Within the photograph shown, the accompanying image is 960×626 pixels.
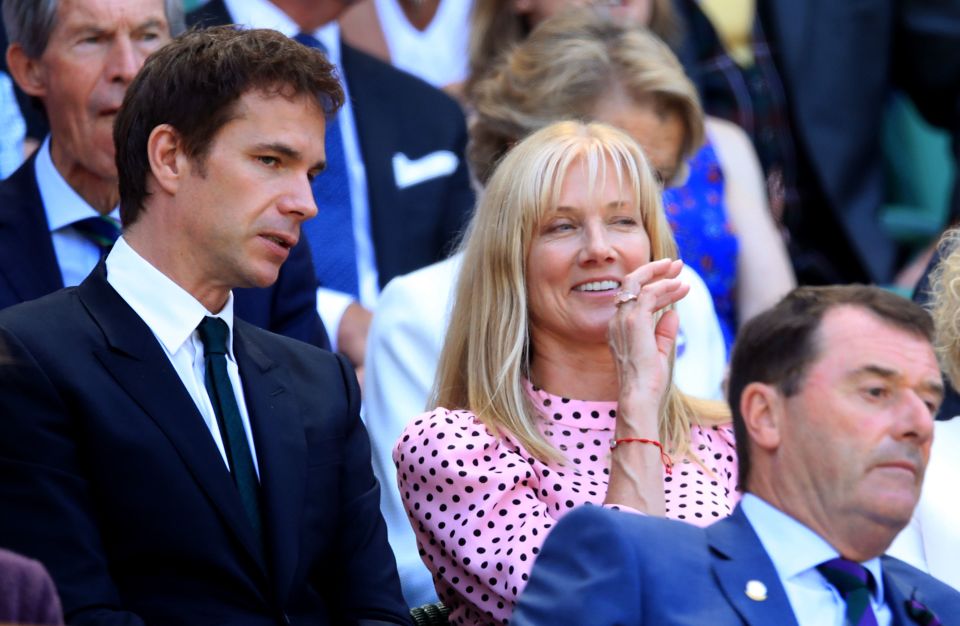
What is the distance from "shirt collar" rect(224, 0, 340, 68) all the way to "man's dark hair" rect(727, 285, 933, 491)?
2.39 meters

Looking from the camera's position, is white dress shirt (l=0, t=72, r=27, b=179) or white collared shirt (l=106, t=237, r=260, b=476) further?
white dress shirt (l=0, t=72, r=27, b=179)

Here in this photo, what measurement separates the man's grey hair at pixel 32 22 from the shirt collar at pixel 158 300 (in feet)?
4.24

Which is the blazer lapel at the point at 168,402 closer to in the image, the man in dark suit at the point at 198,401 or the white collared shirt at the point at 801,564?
the man in dark suit at the point at 198,401

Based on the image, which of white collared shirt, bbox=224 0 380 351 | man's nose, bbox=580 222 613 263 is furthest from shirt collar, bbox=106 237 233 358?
white collared shirt, bbox=224 0 380 351

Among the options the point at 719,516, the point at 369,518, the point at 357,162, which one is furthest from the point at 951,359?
the point at 357,162

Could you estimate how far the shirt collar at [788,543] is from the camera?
9.71 feet

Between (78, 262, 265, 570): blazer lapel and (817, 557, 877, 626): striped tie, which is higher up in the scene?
(78, 262, 265, 570): blazer lapel

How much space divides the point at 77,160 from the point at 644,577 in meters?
2.07

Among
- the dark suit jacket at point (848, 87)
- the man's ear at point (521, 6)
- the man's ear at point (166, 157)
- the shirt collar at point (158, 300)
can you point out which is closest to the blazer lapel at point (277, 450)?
the shirt collar at point (158, 300)

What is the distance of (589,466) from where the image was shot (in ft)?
12.5

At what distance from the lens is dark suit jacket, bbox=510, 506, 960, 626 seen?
284cm

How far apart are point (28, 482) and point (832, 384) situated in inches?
56.0

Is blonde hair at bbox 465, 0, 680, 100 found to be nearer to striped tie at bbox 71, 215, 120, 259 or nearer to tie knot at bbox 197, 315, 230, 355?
striped tie at bbox 71, 215, 120, 259

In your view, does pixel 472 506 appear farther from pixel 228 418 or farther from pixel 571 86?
pixel 571 86
